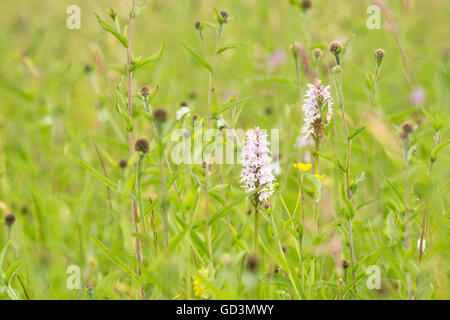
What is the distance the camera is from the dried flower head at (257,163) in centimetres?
124

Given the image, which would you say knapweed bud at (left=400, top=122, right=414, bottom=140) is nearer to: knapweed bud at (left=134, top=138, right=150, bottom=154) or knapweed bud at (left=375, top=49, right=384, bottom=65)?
knapweed bud at (left=375, top=49, right=384, bottom=65)

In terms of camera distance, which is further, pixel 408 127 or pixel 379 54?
pixel 379 54

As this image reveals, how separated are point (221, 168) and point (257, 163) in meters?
0.28

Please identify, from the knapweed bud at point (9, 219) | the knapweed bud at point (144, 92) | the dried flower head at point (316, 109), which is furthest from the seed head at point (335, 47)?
the knapweed bud at point (9, 219)

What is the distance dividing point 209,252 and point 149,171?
30 centimetres

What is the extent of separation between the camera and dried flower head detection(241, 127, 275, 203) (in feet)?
4.07

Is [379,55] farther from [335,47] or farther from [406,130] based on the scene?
[406,130]

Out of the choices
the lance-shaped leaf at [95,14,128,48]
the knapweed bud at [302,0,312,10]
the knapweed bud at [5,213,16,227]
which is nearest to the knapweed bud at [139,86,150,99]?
the lance-shaped leaf at [95,14,128,48]

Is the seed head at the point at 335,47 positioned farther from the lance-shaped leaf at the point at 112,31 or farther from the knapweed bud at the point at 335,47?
the lance-shaped leaf at the point at 112,31

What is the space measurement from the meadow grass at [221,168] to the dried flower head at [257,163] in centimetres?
2

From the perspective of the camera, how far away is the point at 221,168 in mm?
1501

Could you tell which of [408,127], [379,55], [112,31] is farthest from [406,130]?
[112,31]

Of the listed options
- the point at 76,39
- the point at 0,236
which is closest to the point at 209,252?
the point at 0,236
